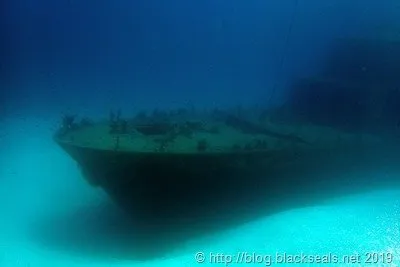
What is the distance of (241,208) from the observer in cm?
207

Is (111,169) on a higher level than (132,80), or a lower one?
lower

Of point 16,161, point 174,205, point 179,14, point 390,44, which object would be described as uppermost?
point 179,14

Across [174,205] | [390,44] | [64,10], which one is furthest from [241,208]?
[64,10]

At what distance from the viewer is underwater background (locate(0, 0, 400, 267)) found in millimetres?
1920

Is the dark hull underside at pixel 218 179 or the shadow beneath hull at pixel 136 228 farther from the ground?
the dark hull underside at pixel 218 179

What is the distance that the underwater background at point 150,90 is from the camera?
1920mm

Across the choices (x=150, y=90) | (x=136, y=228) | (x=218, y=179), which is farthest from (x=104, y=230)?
(x=150, y=90)

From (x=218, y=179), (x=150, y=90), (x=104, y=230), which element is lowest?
(x=104, y=230)

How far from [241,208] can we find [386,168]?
0.79 meters

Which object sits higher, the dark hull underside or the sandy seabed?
the dark hull underside

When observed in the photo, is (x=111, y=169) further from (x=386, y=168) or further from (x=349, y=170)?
(x=386, y=168)

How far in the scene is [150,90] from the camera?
2016mm

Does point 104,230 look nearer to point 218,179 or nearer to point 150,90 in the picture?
point 218,179

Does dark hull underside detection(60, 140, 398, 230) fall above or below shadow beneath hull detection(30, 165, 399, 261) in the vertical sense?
above
